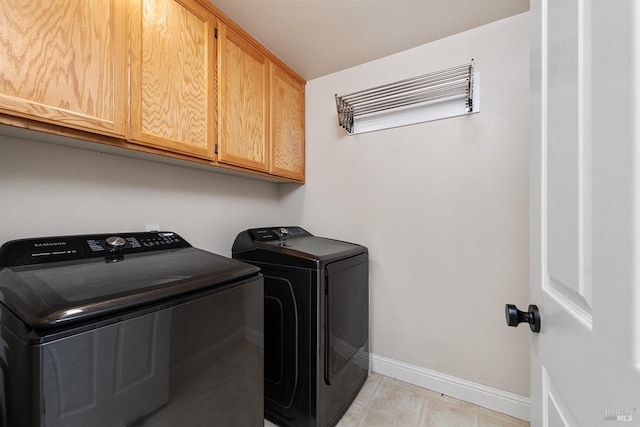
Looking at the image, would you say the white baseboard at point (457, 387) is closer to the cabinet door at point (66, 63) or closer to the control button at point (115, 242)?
the control button at point (115, 242)

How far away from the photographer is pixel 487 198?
5.43ft

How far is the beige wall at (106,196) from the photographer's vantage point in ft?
3.51

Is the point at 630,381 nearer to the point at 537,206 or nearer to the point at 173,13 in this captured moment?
the point at 537,206

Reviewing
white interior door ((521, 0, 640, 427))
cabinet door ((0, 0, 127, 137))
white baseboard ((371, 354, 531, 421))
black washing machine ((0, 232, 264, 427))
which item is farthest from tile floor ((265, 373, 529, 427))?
cabinet door ((0, 0, 127, 137))

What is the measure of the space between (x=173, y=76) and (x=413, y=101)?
152 cm

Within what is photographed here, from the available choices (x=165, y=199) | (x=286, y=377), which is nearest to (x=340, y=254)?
(x=286, y=377)

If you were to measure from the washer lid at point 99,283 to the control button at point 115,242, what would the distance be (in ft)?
0.30

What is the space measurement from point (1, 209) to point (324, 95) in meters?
2.07

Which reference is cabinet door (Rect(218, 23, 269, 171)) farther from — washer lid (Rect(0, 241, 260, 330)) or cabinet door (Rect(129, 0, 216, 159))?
washer lid (Rect(0, 241, 260, 330))

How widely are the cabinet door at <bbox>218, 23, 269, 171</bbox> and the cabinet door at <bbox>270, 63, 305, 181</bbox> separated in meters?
0.09

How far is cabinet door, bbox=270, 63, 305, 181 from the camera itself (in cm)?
194
